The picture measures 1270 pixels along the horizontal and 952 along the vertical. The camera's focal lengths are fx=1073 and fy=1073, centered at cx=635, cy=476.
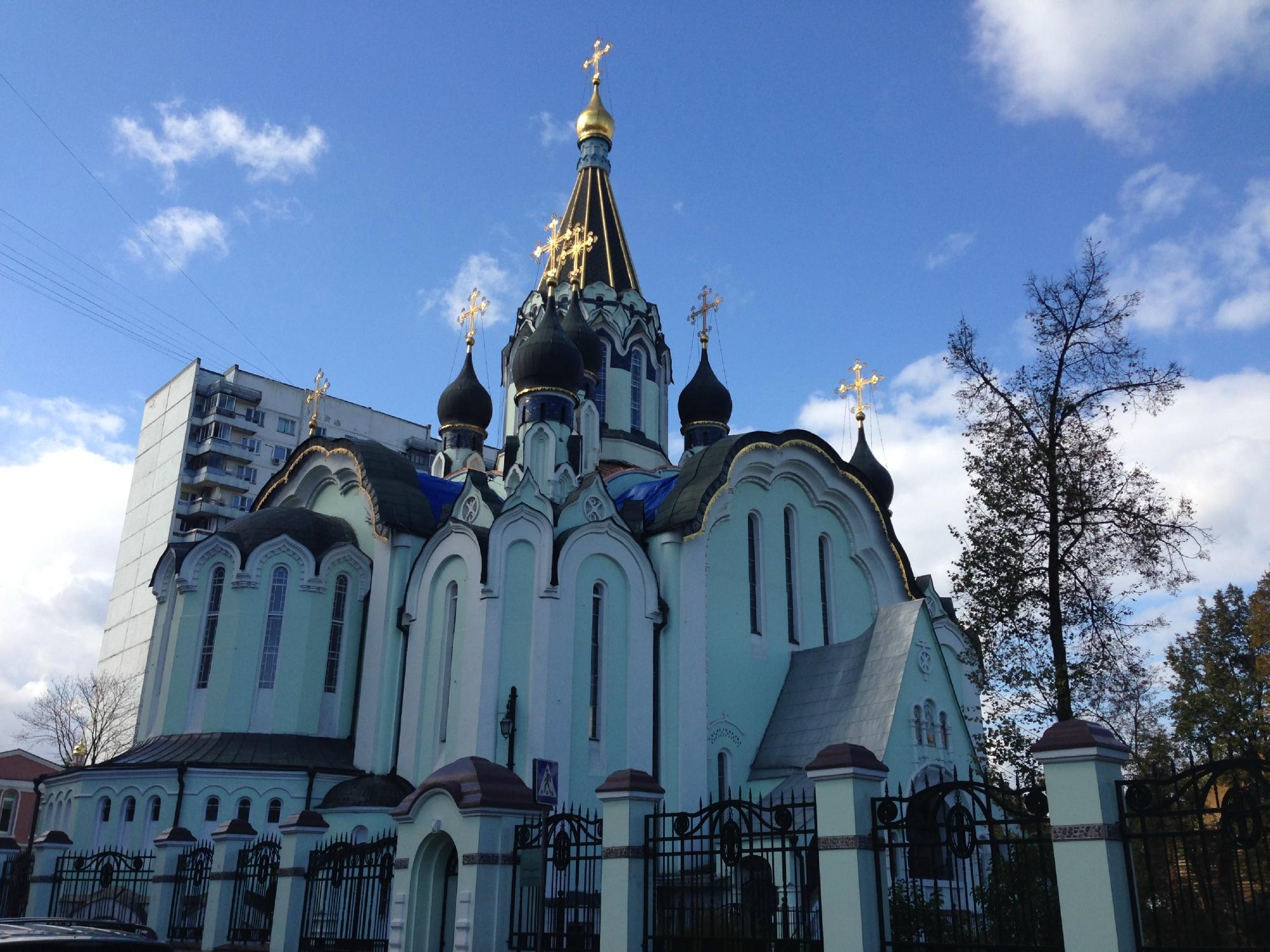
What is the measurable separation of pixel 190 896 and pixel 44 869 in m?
2.98

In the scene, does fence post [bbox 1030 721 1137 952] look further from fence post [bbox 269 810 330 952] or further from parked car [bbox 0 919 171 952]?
fence post [bbox 269 810 330 952]

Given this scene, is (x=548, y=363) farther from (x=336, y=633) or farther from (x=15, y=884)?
(x=15, y=884)

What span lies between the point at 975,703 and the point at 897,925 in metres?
11.3

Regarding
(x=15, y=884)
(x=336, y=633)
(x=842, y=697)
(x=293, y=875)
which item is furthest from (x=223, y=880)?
(x=842, y=697)

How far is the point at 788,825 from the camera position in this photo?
7.41 meters

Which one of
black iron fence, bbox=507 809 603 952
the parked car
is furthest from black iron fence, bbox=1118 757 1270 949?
the parked car

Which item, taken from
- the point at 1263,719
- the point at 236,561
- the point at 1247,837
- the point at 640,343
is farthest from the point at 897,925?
the point at 640,343

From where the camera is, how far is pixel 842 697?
16984 millimetres

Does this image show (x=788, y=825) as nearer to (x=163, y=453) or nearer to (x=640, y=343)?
(x=640, y=343)

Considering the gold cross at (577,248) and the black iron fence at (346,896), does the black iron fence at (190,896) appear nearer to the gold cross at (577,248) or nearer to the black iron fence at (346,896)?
the black iron fence at (346,896)

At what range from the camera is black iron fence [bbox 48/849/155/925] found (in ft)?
43.6

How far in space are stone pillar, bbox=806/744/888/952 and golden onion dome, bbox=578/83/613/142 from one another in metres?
24.4

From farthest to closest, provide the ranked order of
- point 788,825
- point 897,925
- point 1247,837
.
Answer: point 897,925, point 788,825, point 1247,837

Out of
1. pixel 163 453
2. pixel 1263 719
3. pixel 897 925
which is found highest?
pixel 163 453
